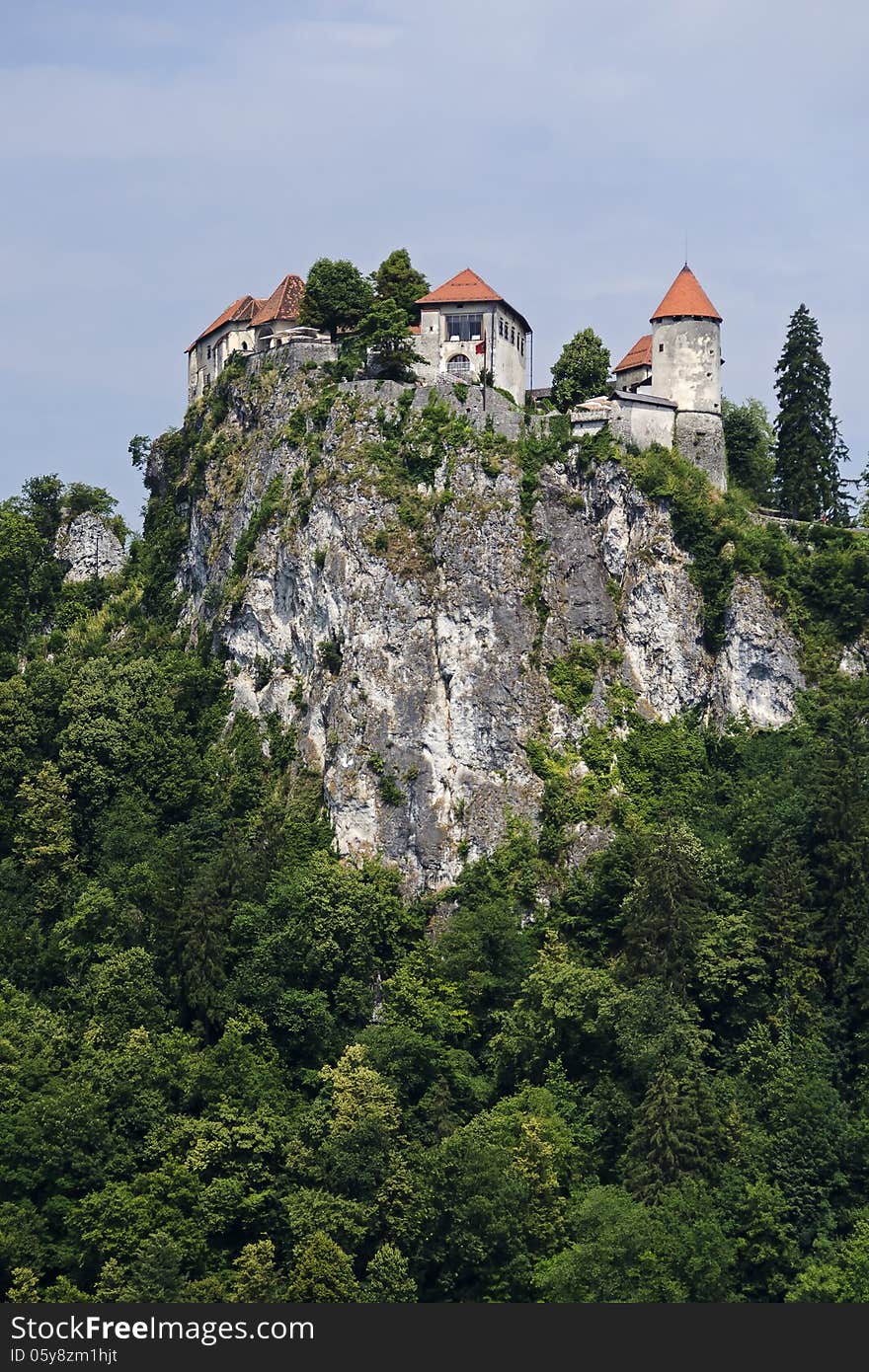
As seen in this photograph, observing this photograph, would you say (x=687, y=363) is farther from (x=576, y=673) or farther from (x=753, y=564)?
(x=576, y=673)

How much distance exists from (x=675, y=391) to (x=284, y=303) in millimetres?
17217

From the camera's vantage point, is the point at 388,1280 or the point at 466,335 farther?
the point at 466,335

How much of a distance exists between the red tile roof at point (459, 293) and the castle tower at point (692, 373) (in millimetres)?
6481

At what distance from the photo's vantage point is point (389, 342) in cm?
10438

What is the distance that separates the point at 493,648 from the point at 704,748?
8336mm

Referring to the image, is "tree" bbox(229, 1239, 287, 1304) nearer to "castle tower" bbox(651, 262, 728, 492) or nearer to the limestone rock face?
"castle tower" bbox(651, 262, 728, 492)

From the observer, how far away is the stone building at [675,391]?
103062mm

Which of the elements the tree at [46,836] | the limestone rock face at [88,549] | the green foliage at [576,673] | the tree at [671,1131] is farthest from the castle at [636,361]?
the tree at [671,1131]

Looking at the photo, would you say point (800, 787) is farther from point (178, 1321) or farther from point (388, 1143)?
point (178, 1321)

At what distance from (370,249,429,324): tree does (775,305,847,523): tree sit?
15.2 m

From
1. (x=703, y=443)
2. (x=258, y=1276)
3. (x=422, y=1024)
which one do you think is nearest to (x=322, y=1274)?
(x=258, y=1276)

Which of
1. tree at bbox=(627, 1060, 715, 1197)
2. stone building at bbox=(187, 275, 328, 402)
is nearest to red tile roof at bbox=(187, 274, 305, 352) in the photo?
stone building at bbox=(187, 275, 328, 402)

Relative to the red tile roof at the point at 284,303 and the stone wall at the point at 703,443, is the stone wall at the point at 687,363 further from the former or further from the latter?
the red tile roof at the point at 284,303

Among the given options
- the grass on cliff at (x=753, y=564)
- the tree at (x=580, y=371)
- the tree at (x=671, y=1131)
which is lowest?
the tree at (x=671, y=1131)
